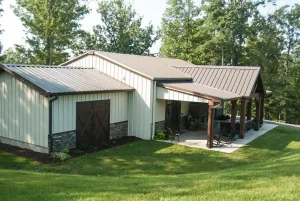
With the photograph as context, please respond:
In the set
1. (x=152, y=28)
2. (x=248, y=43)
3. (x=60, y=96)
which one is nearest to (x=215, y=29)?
(x=248, y=43)

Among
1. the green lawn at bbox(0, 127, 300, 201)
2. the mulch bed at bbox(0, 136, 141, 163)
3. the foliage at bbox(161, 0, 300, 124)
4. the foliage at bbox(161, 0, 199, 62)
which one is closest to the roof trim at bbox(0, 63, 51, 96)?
the mulch bed at bbox(0, 136, 141, 163)

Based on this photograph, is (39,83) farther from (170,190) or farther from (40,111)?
(170,190)

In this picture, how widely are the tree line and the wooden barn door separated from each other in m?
18.0

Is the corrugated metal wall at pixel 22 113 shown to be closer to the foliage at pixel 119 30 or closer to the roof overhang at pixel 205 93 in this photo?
the roof overhang at pixel 205 93

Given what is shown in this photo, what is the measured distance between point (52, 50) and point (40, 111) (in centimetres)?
2093

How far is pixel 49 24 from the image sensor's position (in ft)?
94.3

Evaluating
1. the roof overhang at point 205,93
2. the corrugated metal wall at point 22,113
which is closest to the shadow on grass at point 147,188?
the corrugated metal wall at point 22,113

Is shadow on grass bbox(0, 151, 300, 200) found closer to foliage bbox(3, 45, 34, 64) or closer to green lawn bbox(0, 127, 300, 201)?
green lawn bbox(0, 127, 300, 201)

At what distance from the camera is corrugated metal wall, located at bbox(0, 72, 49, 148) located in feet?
38.7

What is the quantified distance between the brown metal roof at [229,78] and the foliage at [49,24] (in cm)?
1606

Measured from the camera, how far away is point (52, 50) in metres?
31.1

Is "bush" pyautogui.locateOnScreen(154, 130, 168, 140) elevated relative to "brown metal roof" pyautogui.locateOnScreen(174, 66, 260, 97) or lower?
lower

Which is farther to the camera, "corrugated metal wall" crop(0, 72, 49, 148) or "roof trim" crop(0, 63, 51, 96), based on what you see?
"corrugated metal wall" crop(0, 72, 49, 148)

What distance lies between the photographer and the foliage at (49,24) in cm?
2891
